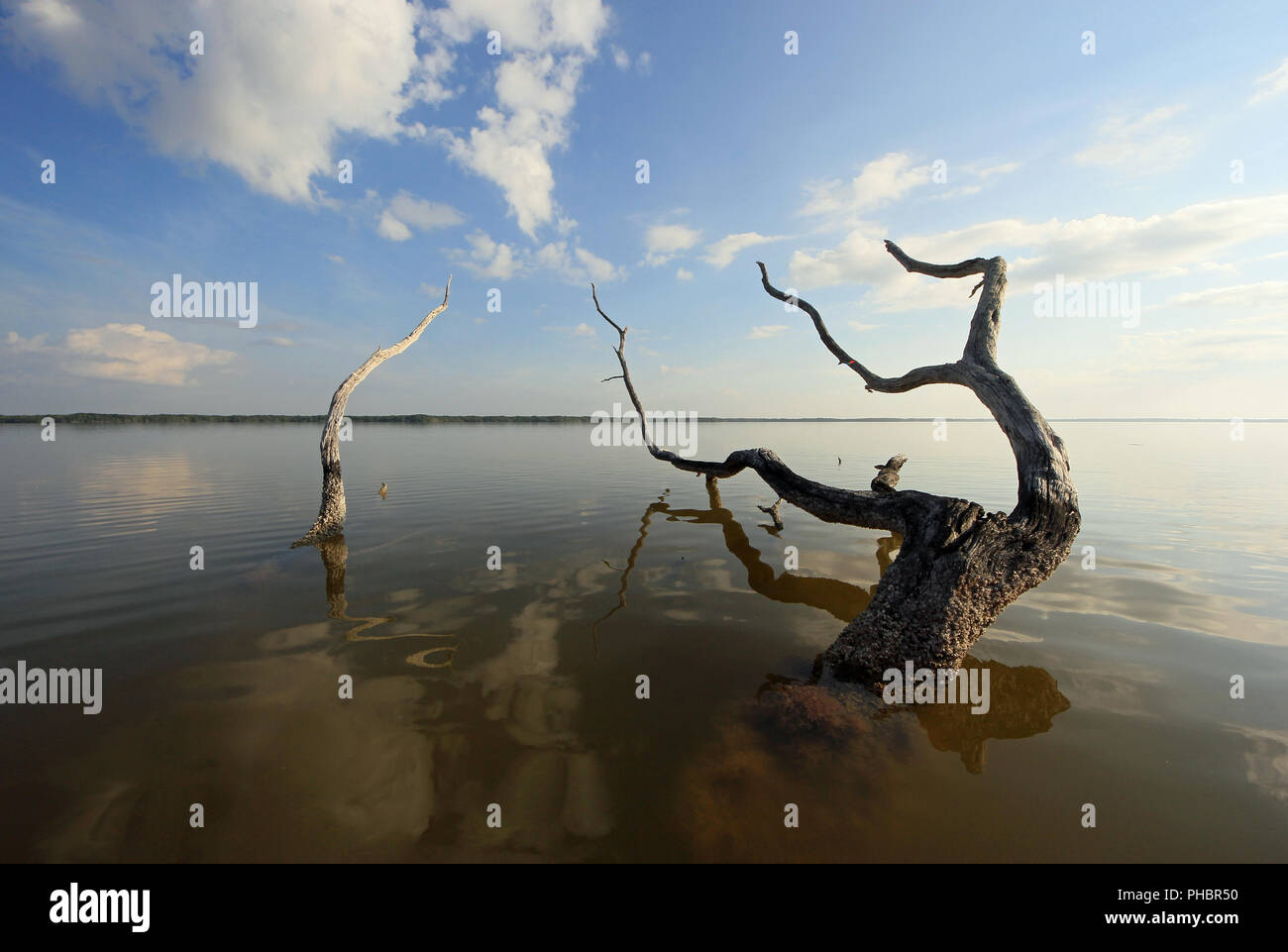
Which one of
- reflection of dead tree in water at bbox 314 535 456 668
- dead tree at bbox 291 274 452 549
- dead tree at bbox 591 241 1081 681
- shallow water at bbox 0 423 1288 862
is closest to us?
shallow water at bbox 0 423 1288 862

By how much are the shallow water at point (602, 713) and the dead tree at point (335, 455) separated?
3.47 feet

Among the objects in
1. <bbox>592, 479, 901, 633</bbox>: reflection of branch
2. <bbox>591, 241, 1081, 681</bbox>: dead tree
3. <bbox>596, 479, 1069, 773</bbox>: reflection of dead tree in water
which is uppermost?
<bbox>591, 241, 1081, 681</bbox>: dead tree

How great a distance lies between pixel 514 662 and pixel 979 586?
587 cm

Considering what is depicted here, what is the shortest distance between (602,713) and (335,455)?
38.6ft

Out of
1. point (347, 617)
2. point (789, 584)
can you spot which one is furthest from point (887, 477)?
point (347, 617)

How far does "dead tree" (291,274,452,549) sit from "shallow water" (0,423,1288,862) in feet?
3.47

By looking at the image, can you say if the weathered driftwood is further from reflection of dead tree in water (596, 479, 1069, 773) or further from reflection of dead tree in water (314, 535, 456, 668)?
reflection of dead tree in water (314, 535, 456, 668)

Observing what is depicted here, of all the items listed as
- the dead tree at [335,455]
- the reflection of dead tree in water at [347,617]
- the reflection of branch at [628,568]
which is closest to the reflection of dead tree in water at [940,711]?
the reflection of branch at [628,568]

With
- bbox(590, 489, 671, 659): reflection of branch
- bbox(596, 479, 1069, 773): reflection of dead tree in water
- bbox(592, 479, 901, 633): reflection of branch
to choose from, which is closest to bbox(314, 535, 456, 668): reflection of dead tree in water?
bbox(590, 489, 671, 659): reflection of branch

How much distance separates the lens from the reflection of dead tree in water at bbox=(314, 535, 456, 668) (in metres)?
6.11

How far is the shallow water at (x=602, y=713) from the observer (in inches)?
139

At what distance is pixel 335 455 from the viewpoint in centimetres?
1278

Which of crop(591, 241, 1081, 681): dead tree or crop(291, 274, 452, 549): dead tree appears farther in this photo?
crop(291, 274, 452, 549): dead tree
